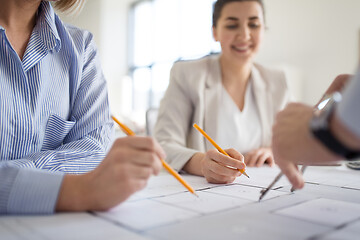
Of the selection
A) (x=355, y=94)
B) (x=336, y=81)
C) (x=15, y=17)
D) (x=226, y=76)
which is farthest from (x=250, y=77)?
(x=355, y=94)

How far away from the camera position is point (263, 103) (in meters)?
1.39

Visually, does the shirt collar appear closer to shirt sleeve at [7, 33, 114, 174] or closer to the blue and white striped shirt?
the blue and white striped shirt

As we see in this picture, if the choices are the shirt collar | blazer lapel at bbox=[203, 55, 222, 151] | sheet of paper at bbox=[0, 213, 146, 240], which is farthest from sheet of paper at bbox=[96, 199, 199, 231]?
blazer lapel at bbox=[203, 55, 222, 151]

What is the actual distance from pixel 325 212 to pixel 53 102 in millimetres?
635

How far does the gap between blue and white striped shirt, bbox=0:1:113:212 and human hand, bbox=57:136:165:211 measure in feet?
0.62

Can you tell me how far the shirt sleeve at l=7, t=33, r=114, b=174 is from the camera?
0.69 m

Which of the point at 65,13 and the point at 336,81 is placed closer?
the point at 336,81

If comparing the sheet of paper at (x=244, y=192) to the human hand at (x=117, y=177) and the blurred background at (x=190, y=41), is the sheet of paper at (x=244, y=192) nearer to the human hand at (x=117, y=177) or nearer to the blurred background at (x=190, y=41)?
the human hand at (x=117, y=177)

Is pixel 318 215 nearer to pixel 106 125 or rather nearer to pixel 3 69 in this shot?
pixel 106 125

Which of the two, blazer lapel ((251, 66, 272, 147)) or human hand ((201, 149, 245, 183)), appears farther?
blazer lapel ((251, 66, 272, 147))

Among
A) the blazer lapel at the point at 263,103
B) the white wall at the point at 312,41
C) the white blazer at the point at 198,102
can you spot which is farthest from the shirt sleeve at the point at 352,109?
the white wall at the point at 312,41

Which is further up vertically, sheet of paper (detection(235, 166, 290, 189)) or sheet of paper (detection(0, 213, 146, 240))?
sheet of paper (detection(0, 213, 146, 240))

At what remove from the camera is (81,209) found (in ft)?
1.63

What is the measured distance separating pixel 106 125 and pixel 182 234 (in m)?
0.51
